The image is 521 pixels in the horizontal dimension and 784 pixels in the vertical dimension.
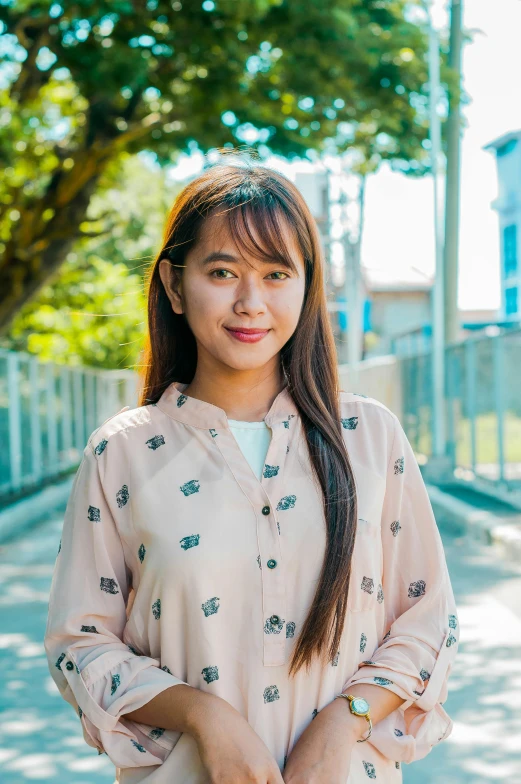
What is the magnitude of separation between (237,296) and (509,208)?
13.3 meters

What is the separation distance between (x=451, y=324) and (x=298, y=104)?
14.9 feet

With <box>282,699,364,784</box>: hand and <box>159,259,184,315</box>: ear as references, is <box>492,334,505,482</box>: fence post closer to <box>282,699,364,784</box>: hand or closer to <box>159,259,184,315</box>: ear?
<box>159,259,184,315</box>: ear

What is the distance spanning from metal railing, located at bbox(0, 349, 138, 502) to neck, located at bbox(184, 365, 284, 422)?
9.59 metres

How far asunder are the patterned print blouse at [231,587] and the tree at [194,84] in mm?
7791

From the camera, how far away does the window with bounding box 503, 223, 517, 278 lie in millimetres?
14998

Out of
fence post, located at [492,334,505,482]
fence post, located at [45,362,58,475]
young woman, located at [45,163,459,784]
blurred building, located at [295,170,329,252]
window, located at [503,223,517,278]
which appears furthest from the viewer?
fence post, located at [45,362,58,475]

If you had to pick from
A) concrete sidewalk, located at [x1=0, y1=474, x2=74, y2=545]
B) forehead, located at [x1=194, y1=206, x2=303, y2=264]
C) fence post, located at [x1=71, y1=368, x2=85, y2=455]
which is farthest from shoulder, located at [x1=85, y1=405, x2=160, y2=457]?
fence post, located at [x1=71, y1=368, x2=85, y2=455]

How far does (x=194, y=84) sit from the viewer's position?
12.4 metres

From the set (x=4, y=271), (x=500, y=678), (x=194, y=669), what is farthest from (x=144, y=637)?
(x=4, y=271)

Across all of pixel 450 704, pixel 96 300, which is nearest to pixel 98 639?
pixel 450 704

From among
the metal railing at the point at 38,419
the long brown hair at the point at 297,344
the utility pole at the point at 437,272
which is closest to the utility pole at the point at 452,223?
the utility pole at the point at 437,272

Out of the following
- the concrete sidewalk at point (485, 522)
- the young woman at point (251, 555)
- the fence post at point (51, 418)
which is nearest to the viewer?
the young woman at point (251, 555)

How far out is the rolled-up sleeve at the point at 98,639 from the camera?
191cm

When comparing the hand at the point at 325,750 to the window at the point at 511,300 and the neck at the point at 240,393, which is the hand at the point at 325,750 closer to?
the neck at the point at 240,393
